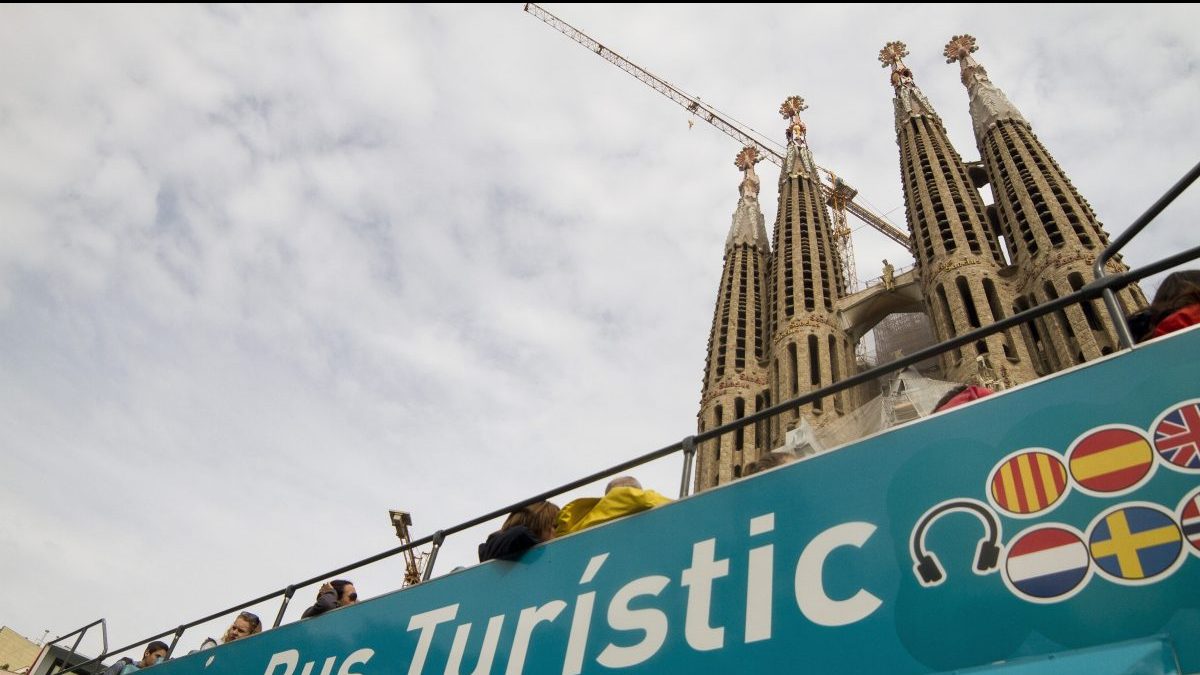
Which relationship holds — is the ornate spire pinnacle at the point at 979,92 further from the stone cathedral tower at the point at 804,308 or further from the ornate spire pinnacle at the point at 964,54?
the stone cathedral tower at the point at 804,308

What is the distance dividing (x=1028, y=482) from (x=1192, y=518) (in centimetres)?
54

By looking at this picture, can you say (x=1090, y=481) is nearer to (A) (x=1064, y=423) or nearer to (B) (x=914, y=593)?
(A) (x=1064, y=423)

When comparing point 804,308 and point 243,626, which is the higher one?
point 804,308

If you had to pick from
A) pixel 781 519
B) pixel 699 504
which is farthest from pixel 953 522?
pixel 699 504

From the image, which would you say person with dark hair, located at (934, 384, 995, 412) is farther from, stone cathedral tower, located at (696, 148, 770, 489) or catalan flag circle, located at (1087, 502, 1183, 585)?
stone cathedral tower, located at (696, 148, 770, 489)

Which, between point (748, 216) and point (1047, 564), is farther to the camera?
point (748, 216)

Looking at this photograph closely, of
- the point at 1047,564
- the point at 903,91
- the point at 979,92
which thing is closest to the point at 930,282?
the point at 979,92

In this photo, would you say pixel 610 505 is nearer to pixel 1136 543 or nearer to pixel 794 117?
pixel 1136 543

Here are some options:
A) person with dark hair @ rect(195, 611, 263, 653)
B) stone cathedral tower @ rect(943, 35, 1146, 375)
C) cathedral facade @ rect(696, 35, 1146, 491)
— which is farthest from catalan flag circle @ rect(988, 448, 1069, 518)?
cathedral facade @ rect(696, 35, 1146, 491)

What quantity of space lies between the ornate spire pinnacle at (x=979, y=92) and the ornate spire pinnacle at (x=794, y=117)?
544 inches

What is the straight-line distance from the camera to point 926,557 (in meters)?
3.20

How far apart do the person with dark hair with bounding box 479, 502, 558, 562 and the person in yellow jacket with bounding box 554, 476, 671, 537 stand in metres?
0.10

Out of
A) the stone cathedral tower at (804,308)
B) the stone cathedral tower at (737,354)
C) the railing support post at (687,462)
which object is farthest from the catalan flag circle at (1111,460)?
the stone cathedral tower at (804,308)

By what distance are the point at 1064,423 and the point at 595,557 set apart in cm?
237
